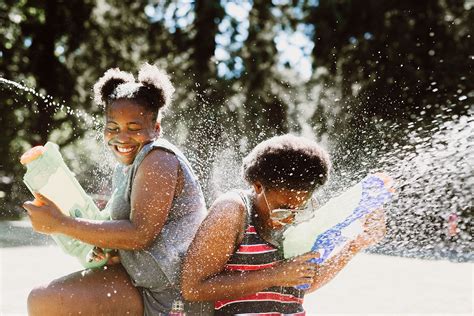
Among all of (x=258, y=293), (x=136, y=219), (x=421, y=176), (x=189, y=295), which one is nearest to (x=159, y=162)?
(x=136, y=219)

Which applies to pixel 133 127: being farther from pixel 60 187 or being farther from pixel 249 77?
pixel 249 77

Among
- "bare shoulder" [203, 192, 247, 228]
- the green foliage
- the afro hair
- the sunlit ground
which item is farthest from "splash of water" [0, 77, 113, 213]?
"bare shoulder" [203, 192, 247, 228]

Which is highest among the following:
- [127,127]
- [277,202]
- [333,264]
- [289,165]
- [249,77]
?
[249,77]

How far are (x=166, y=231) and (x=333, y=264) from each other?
0.70 m

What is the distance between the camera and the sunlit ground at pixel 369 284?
16.7 feet

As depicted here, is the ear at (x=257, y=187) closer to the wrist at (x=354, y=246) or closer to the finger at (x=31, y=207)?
the wrist at (x=354, y=246)

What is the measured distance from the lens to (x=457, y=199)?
921 centimetres

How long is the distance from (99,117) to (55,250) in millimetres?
5250

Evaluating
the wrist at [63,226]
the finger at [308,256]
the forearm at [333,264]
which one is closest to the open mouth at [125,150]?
the wrist at [63,226]

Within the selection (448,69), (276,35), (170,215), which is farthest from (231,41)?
(170,215)

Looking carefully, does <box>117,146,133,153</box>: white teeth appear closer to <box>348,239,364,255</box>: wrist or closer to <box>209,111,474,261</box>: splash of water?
<box>348,239,364,255</box>: wrist

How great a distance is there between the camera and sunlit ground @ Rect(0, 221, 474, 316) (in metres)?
5.08

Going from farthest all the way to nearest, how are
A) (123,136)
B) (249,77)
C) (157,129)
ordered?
(249,77)
(157,129)
(123,136)

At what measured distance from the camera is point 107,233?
241cm
